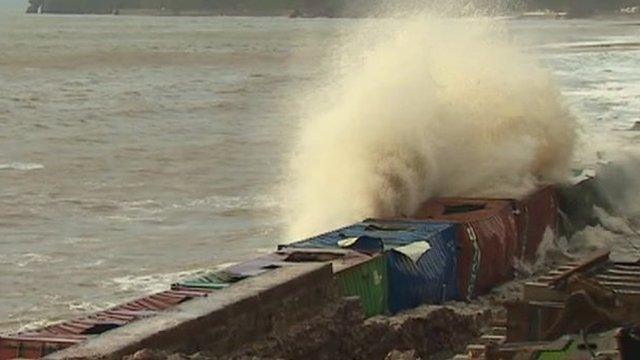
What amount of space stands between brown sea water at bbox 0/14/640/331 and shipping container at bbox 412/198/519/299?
141 inches

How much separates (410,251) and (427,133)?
8042 millimetres

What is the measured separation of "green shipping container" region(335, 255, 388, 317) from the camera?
17044 mm

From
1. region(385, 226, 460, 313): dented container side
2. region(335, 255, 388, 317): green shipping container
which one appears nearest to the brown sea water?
region(385, 226, 460, 313): dented container side

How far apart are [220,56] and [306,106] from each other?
1949 inches

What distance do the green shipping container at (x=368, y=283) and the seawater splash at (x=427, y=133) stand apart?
19.6ft

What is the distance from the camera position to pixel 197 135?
4762 cm

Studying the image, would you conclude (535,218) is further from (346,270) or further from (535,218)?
(346,270)

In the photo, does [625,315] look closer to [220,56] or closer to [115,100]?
[115,100]

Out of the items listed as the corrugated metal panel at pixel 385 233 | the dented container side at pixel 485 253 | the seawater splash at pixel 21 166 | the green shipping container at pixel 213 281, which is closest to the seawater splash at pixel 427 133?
the dented container side at pixel 485 253

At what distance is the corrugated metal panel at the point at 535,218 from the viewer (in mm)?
24672

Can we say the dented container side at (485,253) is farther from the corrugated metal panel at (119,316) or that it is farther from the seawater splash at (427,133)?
the corrugated metal panel at (119,316)

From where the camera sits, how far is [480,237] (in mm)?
22031

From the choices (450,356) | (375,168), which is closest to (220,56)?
(375,168)

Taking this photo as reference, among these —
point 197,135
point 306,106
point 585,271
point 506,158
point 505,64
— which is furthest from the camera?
point 306,106
